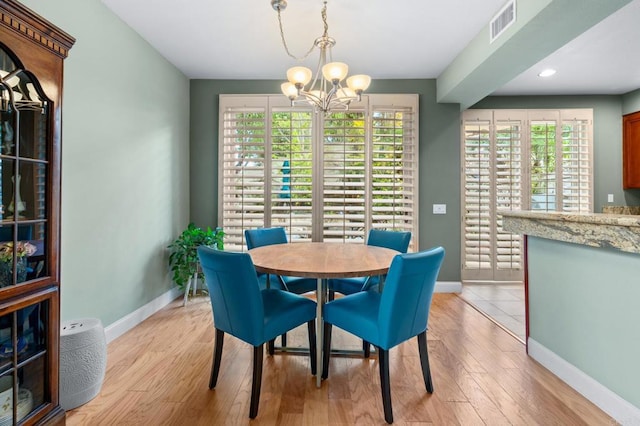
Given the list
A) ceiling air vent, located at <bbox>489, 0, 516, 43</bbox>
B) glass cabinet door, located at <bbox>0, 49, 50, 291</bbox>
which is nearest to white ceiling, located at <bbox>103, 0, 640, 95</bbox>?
ceiling air vent, located at <bbox>489, 0, 516, 43</bbox>

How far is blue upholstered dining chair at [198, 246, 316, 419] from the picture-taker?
1499 mm

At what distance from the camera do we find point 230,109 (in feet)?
12.1

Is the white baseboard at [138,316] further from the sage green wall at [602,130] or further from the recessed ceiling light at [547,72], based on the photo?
the recessed ceiling light at [547,72]

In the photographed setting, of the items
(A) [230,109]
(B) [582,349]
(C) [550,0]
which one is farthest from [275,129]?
(B) [582,349]

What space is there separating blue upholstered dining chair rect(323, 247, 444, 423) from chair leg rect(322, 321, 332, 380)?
0.09 m

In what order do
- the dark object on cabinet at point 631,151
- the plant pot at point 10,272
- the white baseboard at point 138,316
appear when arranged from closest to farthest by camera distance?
the plant pot at point 10,272 → the white baseboard at point 138,316 → the dark object on cabinet at point 631,151

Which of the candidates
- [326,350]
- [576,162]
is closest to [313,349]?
[326,350]

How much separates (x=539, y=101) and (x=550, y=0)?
277cm

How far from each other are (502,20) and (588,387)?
257 cm

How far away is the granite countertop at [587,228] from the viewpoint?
141 cm

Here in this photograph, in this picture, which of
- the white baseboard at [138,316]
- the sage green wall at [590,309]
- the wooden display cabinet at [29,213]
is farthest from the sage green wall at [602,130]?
the white baseboard at [138,316]

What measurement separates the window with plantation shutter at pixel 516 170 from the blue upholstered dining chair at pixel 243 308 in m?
3.16

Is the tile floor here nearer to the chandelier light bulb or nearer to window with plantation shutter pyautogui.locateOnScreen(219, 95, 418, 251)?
window with plantation shutter pyautogui.locateOnScreen(219, 95, 418, 251)

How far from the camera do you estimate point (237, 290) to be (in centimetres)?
152
